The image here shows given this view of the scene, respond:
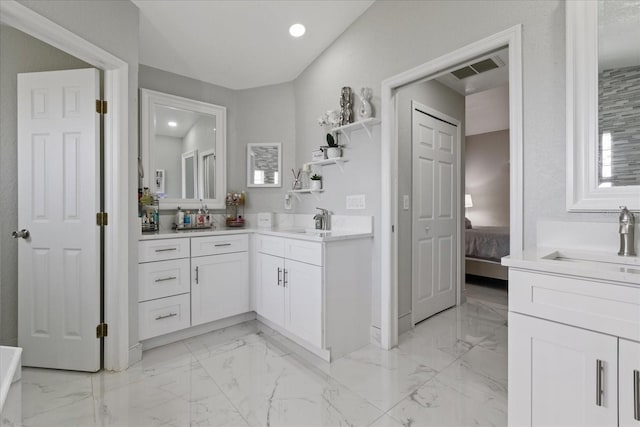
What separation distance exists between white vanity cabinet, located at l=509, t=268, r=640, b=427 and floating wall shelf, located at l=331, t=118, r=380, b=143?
5.30 ft

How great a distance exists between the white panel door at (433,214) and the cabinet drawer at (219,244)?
1.67 meters

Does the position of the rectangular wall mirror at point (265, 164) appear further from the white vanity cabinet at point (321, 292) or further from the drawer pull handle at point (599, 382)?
the drawer pull handle at point (599, 382)

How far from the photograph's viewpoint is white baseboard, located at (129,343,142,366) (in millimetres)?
2172

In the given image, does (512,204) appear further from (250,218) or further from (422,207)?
(250,218)

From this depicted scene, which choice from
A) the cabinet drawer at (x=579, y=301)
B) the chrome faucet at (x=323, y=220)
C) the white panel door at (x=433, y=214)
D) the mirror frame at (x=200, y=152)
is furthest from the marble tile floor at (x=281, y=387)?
the mirror frame at (x=200, y=152)

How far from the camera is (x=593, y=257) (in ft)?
4.22

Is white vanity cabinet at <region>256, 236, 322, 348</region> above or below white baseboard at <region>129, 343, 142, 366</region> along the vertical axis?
above

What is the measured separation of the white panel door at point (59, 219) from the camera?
2.08 m

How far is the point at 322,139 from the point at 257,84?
1150mm

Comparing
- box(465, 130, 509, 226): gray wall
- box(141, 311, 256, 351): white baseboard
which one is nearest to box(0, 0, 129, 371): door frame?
box(141, 311, 256, 351): white baseboard

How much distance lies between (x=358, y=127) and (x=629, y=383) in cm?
218

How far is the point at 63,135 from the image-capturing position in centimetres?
209

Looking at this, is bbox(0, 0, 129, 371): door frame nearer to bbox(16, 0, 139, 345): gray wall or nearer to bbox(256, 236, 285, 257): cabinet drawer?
bbox(16, 0, 139, 345): gray wall

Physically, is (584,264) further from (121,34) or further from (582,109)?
(121,34)
